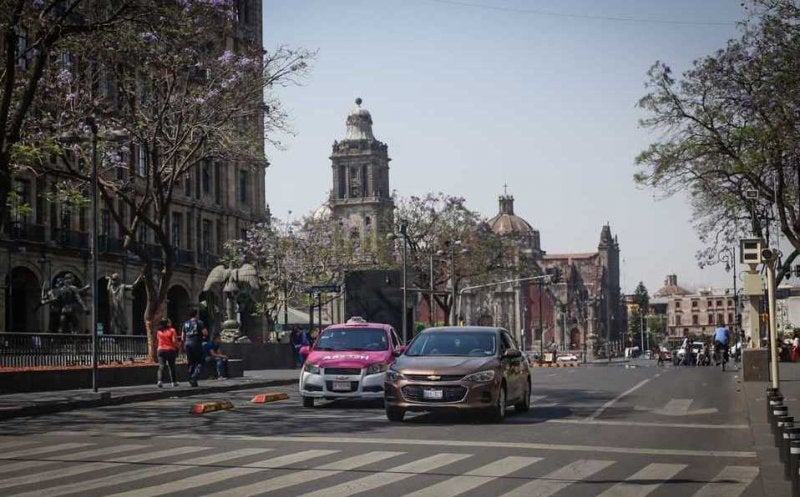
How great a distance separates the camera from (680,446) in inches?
575

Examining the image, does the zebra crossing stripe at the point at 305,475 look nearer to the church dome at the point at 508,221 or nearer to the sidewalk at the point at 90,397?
the sidewalk at the point at 90,397

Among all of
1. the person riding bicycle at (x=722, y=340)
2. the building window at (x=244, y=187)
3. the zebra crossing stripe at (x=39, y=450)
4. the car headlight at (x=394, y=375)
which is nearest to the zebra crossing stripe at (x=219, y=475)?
the zebra crossing stripe at (x=39, y=450)

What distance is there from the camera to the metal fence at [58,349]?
26.6 metres

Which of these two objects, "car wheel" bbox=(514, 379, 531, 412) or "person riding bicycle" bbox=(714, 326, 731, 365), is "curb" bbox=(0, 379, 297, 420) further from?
"person riding bicycle" bbox=(714, 326, 731, 365)

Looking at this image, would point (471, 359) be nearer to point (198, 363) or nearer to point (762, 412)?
point (762, 412)

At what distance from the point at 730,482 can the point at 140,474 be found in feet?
19.2

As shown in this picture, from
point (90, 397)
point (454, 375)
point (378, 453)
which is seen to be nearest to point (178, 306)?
point (90, 397)

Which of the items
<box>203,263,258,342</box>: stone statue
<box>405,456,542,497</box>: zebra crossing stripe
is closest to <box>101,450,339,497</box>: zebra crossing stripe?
<box>405,456,542,497</box>: zebra crossing stripe

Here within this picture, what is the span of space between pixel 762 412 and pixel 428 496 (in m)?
10.3

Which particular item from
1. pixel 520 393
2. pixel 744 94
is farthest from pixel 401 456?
pixel 744 94

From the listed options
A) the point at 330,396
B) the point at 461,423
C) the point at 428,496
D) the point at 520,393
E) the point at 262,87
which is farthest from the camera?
the point at 262,87

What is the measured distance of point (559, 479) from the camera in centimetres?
1133

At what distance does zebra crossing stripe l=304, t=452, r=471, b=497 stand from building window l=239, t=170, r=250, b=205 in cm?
5924

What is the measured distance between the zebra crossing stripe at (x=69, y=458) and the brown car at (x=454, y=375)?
4.90 meters
